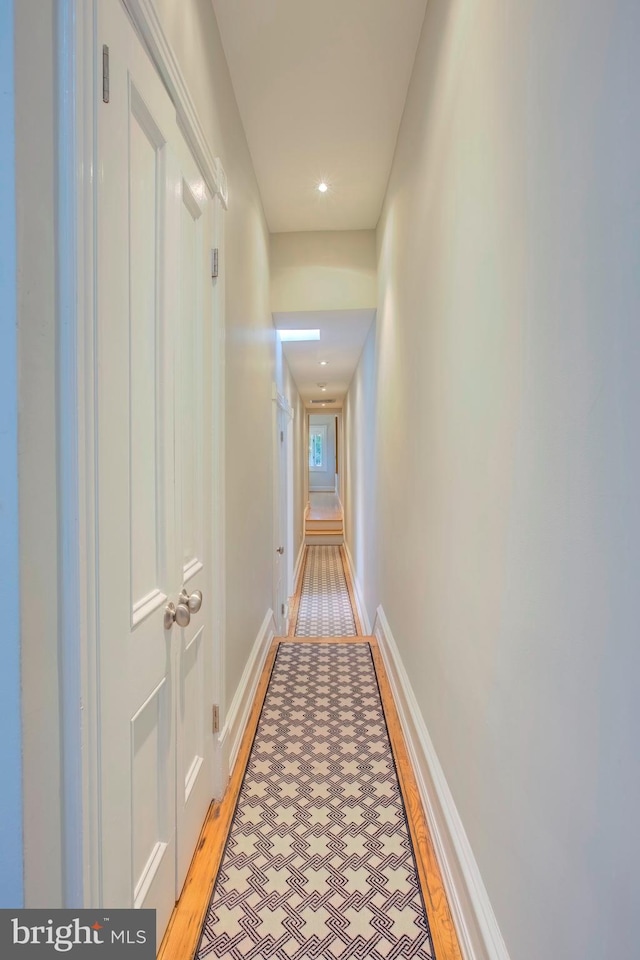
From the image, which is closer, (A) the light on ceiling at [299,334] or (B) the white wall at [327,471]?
(A) the light on ceiling at [299,334]

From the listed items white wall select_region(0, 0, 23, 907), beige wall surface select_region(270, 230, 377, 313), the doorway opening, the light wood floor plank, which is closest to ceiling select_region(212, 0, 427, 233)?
beige wall surface select_region(270, 230, 377, 313)

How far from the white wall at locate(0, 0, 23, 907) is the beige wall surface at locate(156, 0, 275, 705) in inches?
30.7

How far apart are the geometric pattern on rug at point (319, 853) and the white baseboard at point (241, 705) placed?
85 mm

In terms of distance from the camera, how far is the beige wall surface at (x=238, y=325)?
1389 mm

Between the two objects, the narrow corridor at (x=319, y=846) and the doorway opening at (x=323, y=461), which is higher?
the doorway opening at (x=323, y=461)

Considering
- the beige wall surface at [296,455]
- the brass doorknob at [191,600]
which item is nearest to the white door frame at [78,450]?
the brass doorknob at [191,600]

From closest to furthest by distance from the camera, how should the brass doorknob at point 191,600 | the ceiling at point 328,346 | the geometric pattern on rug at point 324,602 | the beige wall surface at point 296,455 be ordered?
the brass doorknob at point 191,600 → the ceiling at point 328,346 → the geometric pattern on rug at point 324,602 → the beige wall surface at point 296,455

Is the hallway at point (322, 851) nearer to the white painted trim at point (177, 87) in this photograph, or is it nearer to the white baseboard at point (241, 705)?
the white baseboard at point (241, 705)

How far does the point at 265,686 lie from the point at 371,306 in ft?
8.22


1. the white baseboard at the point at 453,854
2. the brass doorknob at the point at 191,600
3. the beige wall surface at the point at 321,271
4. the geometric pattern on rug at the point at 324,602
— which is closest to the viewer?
the white baseboard at the point at 453,854

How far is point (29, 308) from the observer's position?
1.94 feet

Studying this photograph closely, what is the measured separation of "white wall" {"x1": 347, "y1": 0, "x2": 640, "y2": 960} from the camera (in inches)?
21.2

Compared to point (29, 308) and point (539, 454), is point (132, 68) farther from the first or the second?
point (539, 454)

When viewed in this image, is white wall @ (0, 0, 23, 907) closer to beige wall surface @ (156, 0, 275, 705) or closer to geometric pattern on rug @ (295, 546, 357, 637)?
beige wall surface @ (156, 0, 275, 705)
